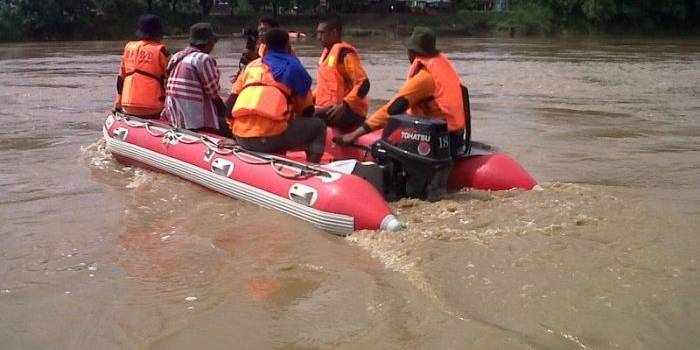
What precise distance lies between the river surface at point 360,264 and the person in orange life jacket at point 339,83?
1033mm

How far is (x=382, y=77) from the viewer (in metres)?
15.0

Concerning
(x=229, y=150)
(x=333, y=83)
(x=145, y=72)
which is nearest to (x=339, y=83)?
(x=333, y=83)

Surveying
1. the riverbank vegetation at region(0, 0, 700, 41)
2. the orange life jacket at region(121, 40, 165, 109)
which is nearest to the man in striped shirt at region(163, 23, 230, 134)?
the orange life jacket at region(121, 40, 165, 109)

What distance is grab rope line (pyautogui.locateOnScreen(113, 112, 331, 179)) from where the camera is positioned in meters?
4.93

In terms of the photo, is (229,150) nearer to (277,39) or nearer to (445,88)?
(277,39)

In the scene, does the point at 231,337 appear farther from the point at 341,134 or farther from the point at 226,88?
the point at 226,88

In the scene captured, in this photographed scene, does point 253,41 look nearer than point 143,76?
No

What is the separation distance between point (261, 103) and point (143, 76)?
210cm

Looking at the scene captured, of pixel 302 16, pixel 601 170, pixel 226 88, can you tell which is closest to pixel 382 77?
pixel 226 88

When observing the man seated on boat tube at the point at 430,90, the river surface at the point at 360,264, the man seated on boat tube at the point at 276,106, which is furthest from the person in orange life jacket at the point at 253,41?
the man seated on boat tube at the point at 430,90

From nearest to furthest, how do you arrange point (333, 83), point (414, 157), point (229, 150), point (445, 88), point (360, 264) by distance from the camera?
point (360, 264) < point (414, 157) < point (445, 88) < point (229, 150) < point (333, 83)

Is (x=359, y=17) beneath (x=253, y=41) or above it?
A: beneath

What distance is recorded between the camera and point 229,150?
552cm

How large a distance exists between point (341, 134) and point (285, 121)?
78cm
